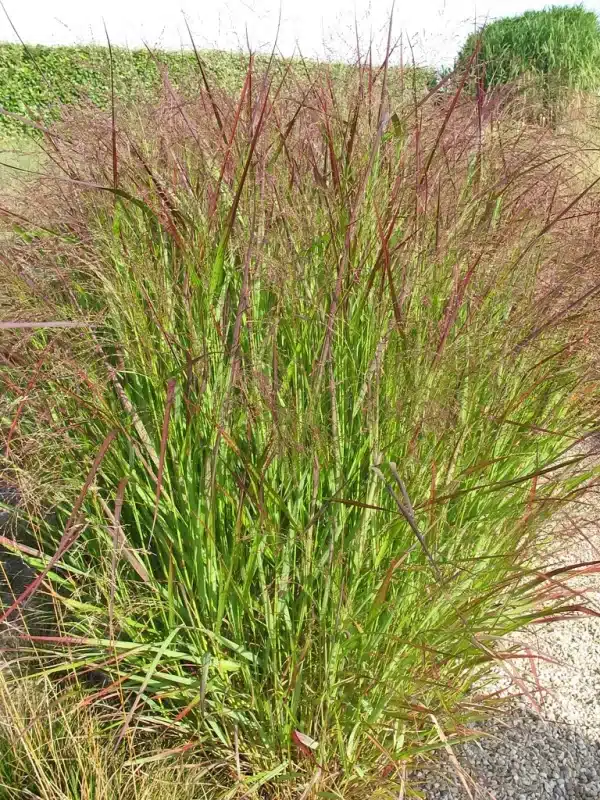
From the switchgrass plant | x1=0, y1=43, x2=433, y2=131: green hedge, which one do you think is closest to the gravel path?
the switchgrass plant

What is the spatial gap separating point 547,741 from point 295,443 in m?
1.07

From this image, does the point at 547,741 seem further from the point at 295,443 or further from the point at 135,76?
the point at 135,76

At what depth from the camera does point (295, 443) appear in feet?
3.96

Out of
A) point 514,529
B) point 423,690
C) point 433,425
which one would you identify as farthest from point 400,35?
point 423,690

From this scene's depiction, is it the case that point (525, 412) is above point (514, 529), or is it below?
above

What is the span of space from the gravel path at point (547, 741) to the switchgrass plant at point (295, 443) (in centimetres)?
9

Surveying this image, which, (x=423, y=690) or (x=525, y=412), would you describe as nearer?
(x=423, y=690)

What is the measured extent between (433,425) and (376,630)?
430mm

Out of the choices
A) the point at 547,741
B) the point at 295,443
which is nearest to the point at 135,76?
the point at 295,443

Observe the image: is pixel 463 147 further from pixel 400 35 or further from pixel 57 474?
pixel 57 474

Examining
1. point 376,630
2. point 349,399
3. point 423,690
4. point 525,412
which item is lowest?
point 423,690

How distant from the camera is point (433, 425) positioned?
1.25m

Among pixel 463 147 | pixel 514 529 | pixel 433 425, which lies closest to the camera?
pixel 433 425

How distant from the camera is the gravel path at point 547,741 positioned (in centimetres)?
160
